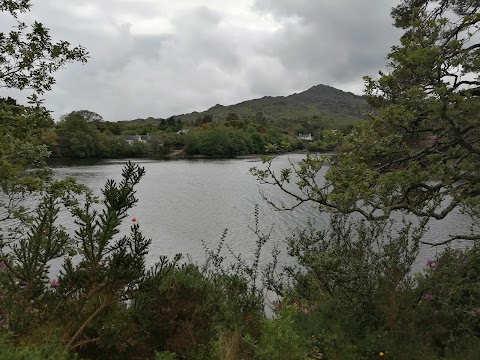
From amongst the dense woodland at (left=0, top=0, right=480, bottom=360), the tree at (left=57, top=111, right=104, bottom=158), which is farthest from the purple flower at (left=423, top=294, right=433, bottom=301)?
the tree at (left=57, top=111, right=104, bottom=158)

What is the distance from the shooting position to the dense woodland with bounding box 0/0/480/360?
3.12 metres

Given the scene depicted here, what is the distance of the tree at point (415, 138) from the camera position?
17.1 feet

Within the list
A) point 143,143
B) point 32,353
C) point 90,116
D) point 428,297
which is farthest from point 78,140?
point 32,353

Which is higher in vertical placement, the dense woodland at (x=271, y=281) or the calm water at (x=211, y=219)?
the dense woodland at (x=271, y=281)

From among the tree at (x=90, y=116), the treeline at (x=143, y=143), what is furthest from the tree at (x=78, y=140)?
the tree at (x=90, y=116)

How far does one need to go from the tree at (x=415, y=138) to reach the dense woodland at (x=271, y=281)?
34mm

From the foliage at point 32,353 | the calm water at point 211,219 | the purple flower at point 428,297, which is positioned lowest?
the calm water at point 211,219

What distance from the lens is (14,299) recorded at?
2.96 metres

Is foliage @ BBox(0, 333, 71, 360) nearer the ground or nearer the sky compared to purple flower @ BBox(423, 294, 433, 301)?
nearer the sky

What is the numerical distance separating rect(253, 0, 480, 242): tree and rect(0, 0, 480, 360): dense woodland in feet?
0.11

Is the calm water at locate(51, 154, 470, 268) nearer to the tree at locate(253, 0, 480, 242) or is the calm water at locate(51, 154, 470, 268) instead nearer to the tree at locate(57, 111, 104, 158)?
the tree at locate(253, 0, 480, 242)

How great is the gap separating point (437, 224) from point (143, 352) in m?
24.8

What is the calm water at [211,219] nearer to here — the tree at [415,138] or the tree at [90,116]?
the tree at [415,138]

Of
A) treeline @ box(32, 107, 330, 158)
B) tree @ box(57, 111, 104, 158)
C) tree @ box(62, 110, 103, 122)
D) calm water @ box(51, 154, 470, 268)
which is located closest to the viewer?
calm water @ box(51, 154, 470, 268)
